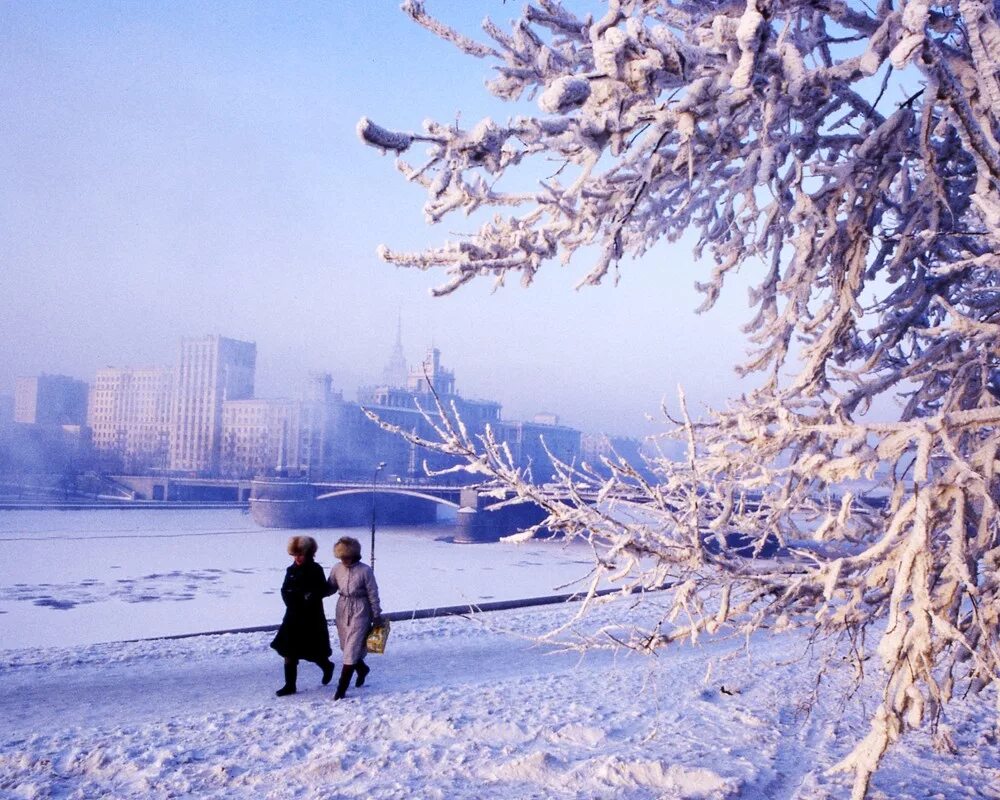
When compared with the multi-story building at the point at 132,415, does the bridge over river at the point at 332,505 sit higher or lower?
lower

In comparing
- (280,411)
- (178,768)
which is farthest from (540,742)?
(280,411)

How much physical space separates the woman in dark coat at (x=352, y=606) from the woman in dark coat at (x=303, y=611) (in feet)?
0.55

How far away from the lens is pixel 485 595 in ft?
67.2

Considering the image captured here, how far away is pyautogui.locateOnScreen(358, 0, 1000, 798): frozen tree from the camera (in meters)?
2.76

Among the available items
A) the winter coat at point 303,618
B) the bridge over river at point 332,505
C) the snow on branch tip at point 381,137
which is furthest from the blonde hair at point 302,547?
the bridge over river at point 332,505

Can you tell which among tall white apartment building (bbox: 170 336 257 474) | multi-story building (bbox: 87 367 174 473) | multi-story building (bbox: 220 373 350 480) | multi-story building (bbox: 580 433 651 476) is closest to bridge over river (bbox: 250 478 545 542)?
multi-story building (bbox: 220 373 350 480)

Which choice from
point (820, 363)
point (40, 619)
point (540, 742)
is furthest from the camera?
point (40, 619)

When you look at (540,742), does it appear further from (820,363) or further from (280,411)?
(280,411)

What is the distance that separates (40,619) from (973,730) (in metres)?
17.8

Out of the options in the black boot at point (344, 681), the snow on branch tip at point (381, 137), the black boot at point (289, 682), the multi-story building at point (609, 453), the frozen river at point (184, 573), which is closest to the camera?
the snow on branch tip at point (381, 137)

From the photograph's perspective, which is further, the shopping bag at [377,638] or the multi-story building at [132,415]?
the multi-story building at [132,415]

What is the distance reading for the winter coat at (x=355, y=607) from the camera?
6391 millimetres

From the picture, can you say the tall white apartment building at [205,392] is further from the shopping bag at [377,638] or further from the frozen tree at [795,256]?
the frozen tree at [795,256]

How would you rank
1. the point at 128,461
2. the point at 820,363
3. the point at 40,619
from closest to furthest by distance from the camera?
the point at 820,363
the point at 40,619
the point at 128,461
